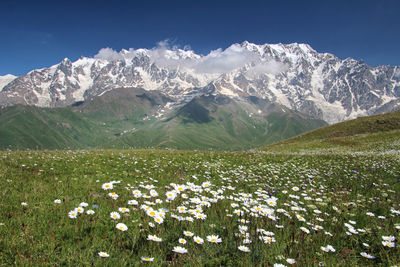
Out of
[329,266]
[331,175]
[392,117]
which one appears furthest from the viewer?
[392,117]

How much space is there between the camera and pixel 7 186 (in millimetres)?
6996

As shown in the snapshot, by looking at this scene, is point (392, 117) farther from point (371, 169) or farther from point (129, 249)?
point (129, 249)

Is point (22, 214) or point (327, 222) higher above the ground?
point (22, 214)

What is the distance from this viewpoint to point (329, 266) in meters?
3.35

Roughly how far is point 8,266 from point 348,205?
7776mm

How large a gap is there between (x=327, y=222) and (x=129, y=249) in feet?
14.5

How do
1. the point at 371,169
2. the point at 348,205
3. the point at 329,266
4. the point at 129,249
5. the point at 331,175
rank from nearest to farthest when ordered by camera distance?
1. the point at 329,266
2. the point at 129,249
3. the point at 348,205
4. the point at 331,175
5. the point at 371,169

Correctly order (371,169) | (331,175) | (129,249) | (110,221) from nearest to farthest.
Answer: (129,249) → (110,221) → (331,175) → (371,169)

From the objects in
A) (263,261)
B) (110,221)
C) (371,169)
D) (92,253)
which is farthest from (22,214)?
(371,169)

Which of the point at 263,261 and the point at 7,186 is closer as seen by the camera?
Answer: the point at 263,261

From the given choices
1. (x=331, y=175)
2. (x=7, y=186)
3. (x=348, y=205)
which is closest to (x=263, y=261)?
(x=348, y=205)

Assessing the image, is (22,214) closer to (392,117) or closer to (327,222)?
(327,222)

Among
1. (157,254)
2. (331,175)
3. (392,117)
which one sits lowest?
(331,175)

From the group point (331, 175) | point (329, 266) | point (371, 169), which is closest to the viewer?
point (329, 266)
